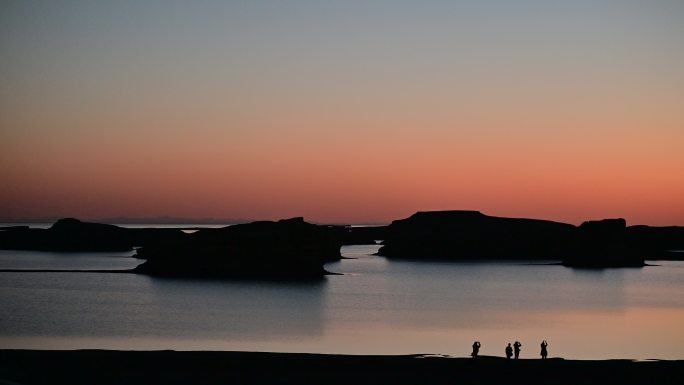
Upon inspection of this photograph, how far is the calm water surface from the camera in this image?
38375 mm

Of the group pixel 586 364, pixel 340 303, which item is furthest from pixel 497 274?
pixel 586 364

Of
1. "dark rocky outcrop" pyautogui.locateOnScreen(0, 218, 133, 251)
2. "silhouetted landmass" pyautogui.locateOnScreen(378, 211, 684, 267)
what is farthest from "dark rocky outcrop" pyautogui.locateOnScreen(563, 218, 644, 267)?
"dark rocky outcrop" pyautogui.locateOnScreen(0, 218, 133, 251)

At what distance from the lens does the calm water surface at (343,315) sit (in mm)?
38375

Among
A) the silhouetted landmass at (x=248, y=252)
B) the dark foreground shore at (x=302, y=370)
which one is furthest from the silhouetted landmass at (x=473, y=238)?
the dark foreground shore at (x=302, y=370)

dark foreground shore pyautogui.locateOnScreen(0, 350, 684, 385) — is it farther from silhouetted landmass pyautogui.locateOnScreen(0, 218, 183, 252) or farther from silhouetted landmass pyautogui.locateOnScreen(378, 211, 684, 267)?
silhouetted landmass pyautogui.locateOnScreen(378, 211, 684, 267)

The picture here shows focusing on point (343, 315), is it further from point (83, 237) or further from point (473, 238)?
point (473, 238)

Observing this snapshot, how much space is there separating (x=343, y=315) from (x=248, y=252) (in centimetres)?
2717

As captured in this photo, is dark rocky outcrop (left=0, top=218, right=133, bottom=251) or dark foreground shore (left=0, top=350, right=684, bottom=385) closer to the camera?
dark foreground shore (left=0, top=350, right=684, bottom=385)

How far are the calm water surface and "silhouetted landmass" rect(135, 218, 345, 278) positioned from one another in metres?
2.16

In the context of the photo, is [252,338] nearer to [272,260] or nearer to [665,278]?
[272,260]

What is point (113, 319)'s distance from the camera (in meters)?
48.9

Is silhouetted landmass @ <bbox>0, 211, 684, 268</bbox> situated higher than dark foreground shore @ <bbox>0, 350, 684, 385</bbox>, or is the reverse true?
silhouetted landmass @ <bbox>0, 211, 684, 268</bbox>

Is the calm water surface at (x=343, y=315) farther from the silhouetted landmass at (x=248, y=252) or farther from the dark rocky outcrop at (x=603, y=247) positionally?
the dark rocky outcrop at (x=603, y=247)

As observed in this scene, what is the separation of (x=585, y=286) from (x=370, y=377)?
228ft
